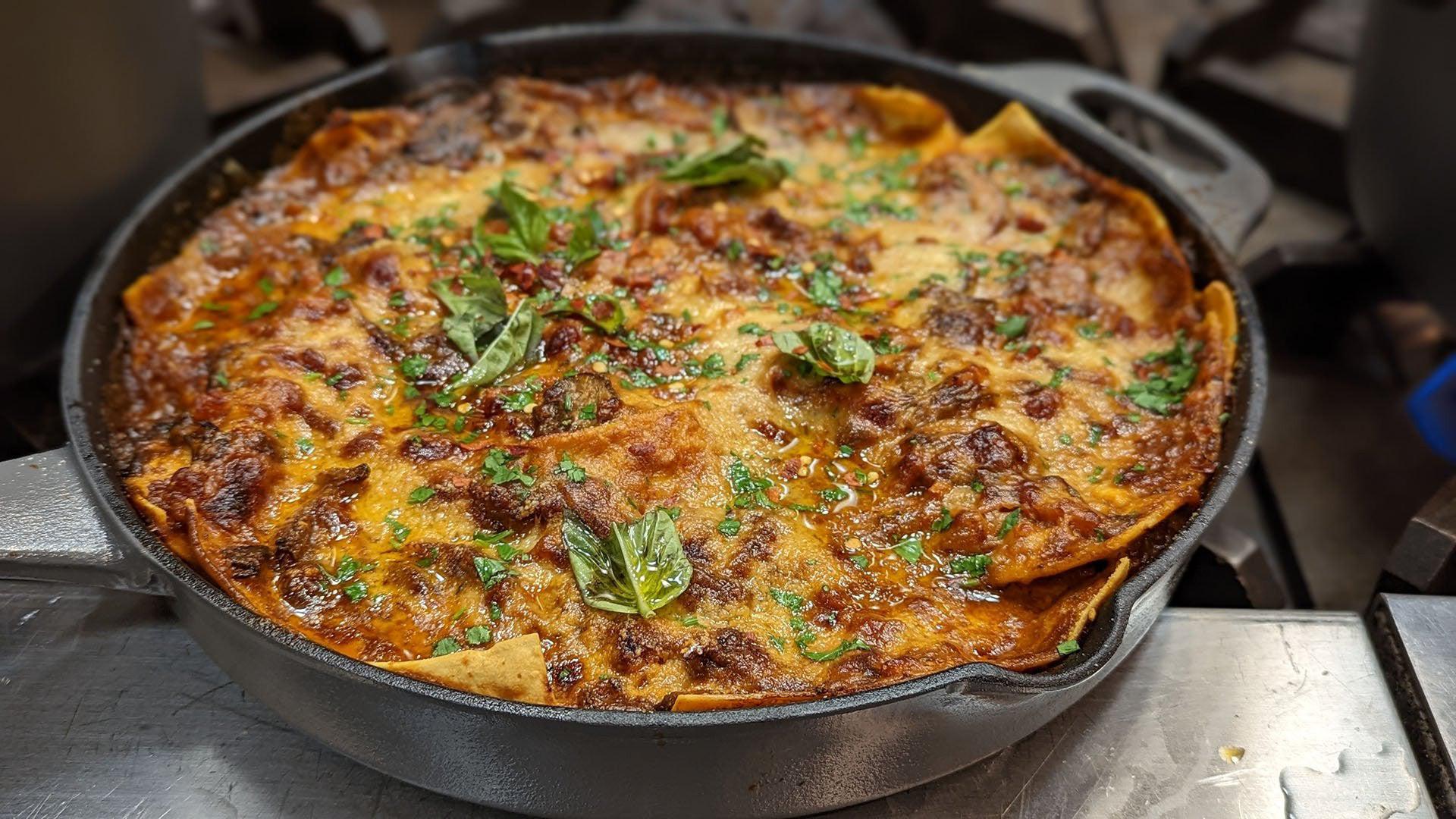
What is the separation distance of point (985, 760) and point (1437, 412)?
163cm

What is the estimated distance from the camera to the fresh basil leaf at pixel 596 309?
2438 mm

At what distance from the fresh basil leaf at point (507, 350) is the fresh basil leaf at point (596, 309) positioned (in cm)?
7

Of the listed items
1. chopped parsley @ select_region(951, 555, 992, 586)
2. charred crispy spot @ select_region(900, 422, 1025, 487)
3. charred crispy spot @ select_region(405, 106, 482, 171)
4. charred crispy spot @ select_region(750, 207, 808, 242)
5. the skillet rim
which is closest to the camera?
the skillet rim

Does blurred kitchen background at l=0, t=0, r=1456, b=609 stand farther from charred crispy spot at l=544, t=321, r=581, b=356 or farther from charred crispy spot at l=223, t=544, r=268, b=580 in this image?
charred crispy spot at l=544, t=321, r=581, b=356

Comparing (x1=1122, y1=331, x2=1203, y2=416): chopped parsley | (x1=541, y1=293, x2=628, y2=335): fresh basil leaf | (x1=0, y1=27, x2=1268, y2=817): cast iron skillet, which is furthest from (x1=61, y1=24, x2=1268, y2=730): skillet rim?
(x1=541, y1=293, x2=628, y2=335): fresh basil leaf

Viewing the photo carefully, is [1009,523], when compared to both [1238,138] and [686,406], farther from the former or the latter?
[1238,138]

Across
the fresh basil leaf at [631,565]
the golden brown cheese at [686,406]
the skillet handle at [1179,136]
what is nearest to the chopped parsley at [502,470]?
the golden brown cheese at [686,406]

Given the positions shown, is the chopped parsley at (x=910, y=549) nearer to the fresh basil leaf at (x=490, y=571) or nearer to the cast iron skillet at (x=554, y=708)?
the cast iron skillet at (x=554, y=708)

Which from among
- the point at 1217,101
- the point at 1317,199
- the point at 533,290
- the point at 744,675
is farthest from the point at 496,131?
the point at 1317,199

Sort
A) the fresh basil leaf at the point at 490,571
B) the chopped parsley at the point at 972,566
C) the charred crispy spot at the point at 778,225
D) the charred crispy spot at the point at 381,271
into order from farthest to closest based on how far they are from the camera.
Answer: the charred crispy spot at the point at 778,225 < the charred crispy spot at the point at 381,271 < the chopped parsley at the point at 972,566 < the fresh basil leaf at the point at 490,571

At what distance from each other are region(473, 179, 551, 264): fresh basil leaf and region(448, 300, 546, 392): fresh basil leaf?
238mm

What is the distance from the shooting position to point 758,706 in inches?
62.9

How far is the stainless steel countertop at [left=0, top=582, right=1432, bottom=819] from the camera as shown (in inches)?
77.0

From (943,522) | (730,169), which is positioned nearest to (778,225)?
(730,169)
